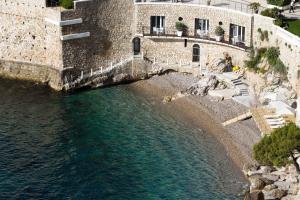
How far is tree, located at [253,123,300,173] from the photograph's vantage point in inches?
2173

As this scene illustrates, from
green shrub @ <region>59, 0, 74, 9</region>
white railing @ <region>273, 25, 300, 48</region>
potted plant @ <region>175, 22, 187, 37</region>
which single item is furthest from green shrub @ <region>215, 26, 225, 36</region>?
green shrub @ <region>59, 0, 74, 9</region>

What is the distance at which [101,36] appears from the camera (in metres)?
81.2

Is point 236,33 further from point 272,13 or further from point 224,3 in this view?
point 272,13

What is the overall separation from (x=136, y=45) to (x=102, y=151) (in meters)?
21.0

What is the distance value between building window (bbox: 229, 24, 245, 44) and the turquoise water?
1186 cm

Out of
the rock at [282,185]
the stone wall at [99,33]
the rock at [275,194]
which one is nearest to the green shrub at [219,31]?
the stone wall at [99,33]

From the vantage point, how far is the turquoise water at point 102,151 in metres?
59.2

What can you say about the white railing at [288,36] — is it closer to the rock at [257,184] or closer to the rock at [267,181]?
the rock at [267,181]

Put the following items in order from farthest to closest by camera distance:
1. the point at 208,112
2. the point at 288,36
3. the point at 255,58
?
the point at 255,58, the point at 208,112, the point at 288,36

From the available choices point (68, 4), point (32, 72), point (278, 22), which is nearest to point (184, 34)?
point (278, 22)

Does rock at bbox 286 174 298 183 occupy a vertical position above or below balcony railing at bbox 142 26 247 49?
below

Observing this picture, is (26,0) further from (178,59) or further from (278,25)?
(278,25)

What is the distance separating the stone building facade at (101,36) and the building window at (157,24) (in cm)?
11

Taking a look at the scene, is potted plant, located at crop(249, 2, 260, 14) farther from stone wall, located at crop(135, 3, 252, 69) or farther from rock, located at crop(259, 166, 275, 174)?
rock, located at crop(259, 166, 275, 174)
